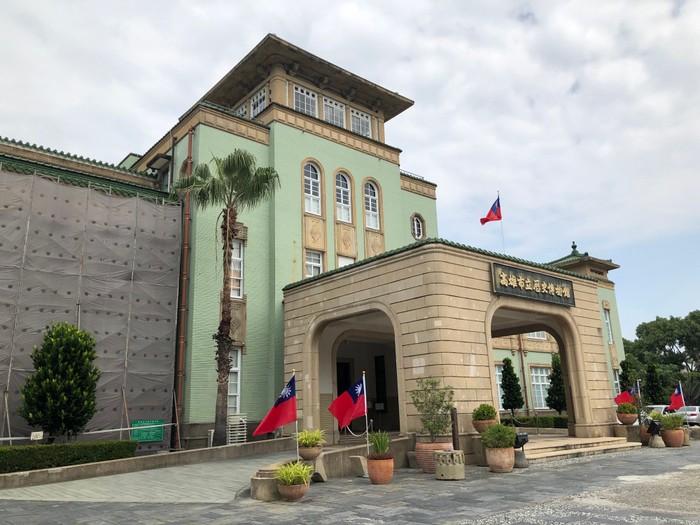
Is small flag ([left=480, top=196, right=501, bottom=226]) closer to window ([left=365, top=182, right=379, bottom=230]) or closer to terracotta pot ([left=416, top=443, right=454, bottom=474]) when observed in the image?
window ([left=365, top=182, right=379, bottom=230])

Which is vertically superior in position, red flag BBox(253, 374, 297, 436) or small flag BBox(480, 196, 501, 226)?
small flag BBox(480, 196, 501, 226)

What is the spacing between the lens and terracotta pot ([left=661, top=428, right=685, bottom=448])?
57.6ft

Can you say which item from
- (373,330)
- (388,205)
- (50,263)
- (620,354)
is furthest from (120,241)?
(620,354)

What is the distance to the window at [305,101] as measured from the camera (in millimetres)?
23531

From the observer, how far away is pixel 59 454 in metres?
13.1

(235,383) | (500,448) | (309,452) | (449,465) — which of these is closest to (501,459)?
(500,448)

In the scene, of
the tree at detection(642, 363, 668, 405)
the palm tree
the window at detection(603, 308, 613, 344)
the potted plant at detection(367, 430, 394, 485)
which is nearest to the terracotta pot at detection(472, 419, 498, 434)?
the potted plant at detection(367, 430, 394, 485)

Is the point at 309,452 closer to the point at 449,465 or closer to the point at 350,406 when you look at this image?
the point at 350,406

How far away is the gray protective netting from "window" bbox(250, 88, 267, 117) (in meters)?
7.01

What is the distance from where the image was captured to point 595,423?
1798 centimetres

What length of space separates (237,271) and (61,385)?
7386 mm

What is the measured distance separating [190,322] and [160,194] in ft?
16.8

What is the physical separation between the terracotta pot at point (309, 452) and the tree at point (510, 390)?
1917 centimetres

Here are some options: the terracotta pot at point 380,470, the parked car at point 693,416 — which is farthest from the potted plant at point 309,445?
the parked car at point 693,416
